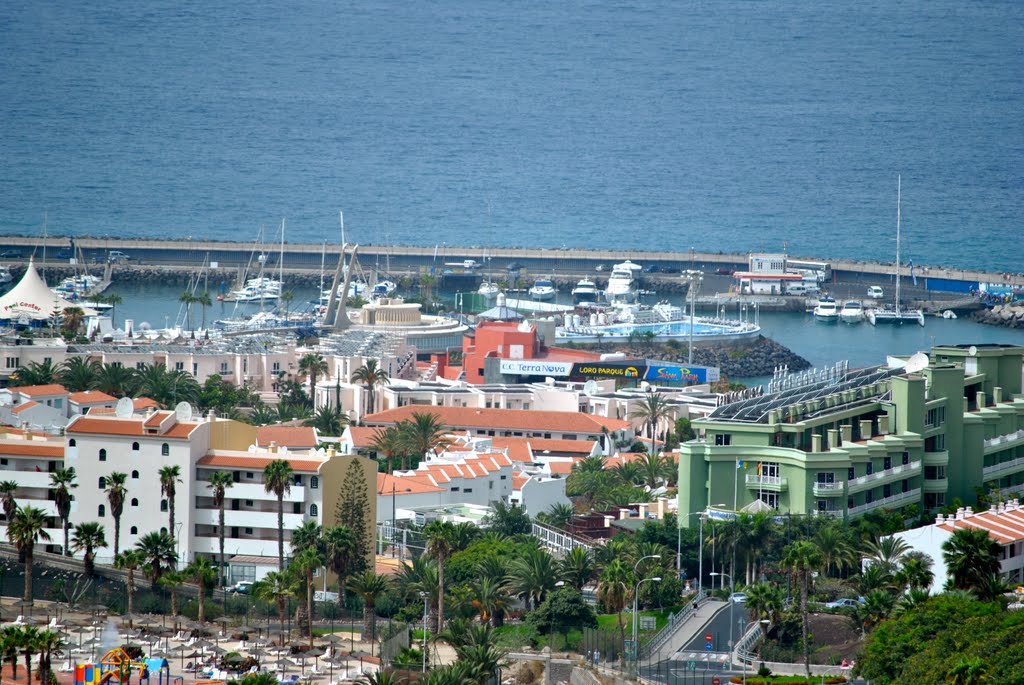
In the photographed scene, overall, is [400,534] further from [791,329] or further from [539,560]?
[791,329]

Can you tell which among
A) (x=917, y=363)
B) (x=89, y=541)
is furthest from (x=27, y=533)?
(x=917, y=363)

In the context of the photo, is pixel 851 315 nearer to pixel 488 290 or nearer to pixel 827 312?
pixel 827 312

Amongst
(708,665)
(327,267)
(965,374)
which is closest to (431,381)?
(965,374)

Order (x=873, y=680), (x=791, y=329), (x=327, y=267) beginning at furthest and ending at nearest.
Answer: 1. (x=327, y=267)
2. (x=791, y=329)
3. (x=873, y=680)

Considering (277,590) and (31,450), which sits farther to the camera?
(31,450)

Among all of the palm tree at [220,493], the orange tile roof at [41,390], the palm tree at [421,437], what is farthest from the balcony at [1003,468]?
the orange tile roof at [41,390]

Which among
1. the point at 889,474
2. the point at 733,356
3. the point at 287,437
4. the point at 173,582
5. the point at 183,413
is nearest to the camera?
the point at 173,582

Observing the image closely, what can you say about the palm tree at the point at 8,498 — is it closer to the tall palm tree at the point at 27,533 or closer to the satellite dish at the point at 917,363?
the tall palm tree at the point at 27,533
